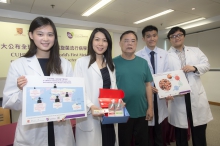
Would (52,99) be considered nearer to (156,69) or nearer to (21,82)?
(21,82)

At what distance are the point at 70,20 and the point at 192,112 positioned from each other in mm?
4800

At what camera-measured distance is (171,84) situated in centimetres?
198

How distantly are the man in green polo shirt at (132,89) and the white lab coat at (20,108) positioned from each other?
0.71m

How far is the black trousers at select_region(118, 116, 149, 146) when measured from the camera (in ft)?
5.57

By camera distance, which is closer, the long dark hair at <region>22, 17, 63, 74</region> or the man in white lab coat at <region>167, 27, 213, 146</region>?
the long dark hair at <region>22, 17, 63, 74</region>

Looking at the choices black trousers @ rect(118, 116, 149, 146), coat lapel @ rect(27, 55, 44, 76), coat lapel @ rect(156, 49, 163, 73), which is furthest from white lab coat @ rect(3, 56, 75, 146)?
coat lapel @ rect(156, 49, 163, 73)

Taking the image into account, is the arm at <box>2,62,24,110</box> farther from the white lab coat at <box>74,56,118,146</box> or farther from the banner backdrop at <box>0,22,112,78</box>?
the banner backdrop at <box>0,22,112,78</box>

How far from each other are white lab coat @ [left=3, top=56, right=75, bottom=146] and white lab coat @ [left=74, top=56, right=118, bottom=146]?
0.53ft

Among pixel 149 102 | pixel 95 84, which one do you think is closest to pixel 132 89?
pixel 149 102

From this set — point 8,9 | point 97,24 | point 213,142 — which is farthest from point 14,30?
point 213,142

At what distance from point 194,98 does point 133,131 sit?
98cm

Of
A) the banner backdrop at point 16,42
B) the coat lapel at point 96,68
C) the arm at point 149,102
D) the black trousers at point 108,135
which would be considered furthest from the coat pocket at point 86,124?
the banner backdrop at point 16,42

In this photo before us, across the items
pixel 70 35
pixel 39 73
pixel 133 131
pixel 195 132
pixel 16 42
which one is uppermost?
pixel 70 35

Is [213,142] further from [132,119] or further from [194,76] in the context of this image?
[132,119]
